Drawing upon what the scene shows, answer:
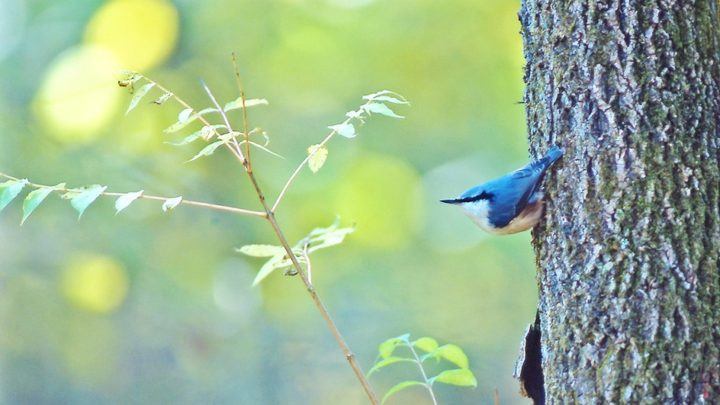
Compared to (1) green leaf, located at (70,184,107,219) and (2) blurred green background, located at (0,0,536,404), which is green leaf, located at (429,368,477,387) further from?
(2) blurred green background, located at (0,0,536,404)

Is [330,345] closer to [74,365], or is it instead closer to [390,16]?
[74,365]

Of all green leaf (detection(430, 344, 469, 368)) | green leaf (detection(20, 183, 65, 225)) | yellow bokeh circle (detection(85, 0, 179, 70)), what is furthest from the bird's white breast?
yellow bokeh circle (detection(85, 0, 179, 70))

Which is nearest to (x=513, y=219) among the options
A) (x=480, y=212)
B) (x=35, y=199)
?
(x=480, y=212)

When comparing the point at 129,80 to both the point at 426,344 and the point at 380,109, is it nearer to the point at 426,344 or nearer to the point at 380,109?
the point at 380,109

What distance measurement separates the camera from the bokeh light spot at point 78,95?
557 cm

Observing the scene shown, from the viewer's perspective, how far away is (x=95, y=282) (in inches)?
253

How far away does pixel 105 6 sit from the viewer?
5758mm

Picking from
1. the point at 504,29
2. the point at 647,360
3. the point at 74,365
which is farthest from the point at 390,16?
the point at 647,360

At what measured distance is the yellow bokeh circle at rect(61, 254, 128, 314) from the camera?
20.5 feet

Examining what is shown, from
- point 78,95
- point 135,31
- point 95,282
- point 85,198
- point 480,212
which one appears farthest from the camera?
point 95,282

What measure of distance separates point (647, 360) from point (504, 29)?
14.8ft

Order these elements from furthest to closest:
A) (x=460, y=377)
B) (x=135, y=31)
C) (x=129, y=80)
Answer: (x=135, y=31)
(x=460, y=377)
(x=129, y=80)

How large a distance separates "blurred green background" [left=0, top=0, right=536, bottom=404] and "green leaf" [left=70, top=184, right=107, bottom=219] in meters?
4.26

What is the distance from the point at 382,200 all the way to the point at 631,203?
442cm
